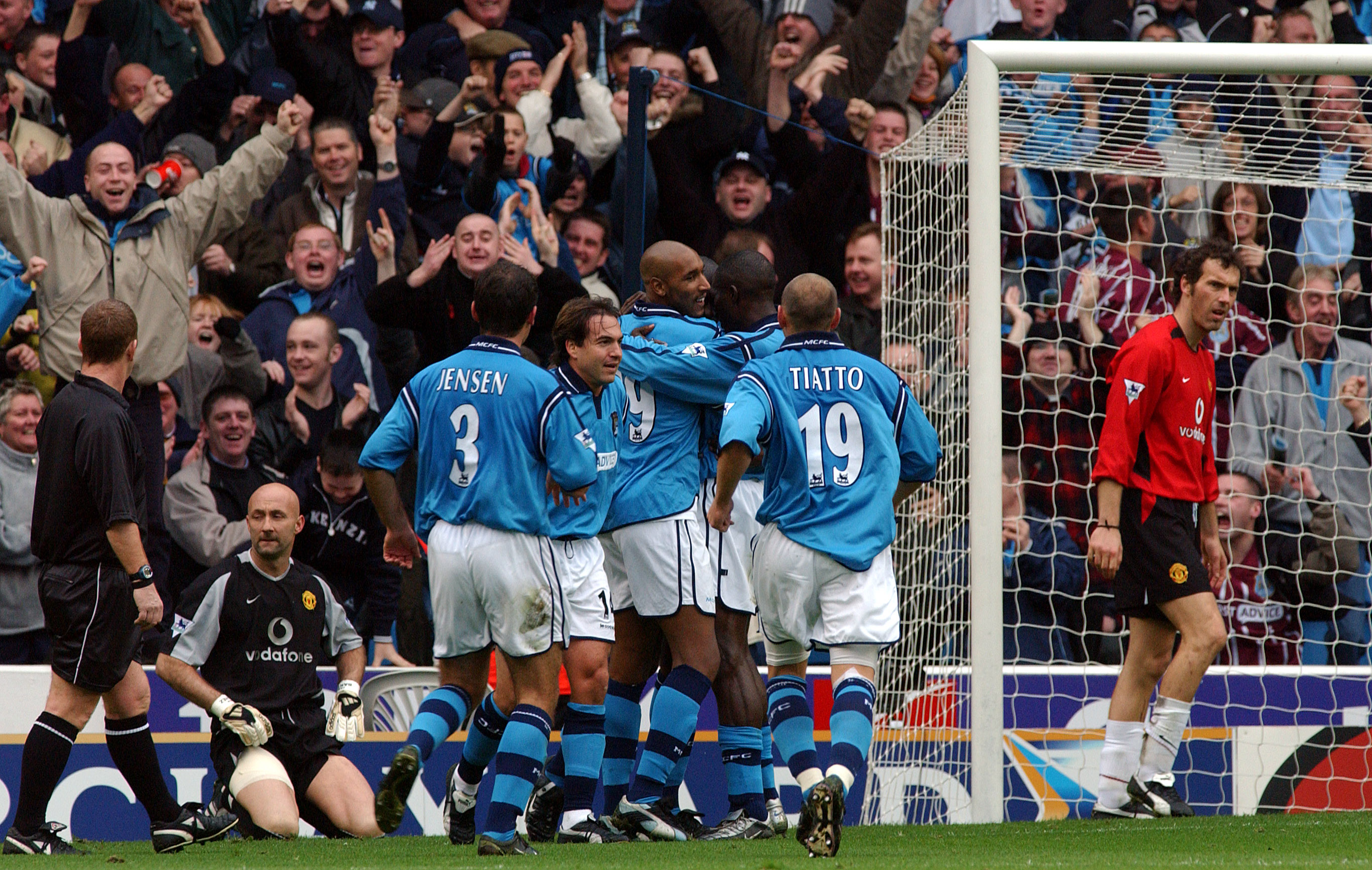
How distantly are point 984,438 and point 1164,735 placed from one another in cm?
149

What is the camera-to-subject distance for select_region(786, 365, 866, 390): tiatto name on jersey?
5578 millimetres

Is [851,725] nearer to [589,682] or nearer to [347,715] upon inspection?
[589,682]

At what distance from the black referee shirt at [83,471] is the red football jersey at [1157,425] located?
12.9 ft

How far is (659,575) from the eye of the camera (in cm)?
590

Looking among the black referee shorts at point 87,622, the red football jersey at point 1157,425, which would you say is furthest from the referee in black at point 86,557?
the red football jersey at point 1157,425

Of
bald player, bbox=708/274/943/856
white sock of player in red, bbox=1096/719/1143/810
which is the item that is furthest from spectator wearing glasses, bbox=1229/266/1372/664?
bald player, bbox=708/274/943/856

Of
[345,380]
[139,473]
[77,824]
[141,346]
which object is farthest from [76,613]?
[345,380]

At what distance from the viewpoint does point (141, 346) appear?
320 inches

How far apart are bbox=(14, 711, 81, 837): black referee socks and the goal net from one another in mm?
3763

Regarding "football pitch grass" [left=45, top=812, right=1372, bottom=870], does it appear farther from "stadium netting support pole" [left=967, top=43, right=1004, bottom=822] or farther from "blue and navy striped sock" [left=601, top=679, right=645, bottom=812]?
"blue and navy striped sock" [left=601, top=679, right=645, bottom=812]

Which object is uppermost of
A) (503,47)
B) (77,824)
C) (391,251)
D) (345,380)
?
(503,47)

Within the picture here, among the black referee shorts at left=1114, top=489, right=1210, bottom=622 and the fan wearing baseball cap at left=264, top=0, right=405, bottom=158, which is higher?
the fan wearing baseball cap at left=264, top=0, right=405, bottom=158

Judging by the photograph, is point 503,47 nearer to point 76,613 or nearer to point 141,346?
point 141,346

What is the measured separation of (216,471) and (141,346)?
0.85 meters
